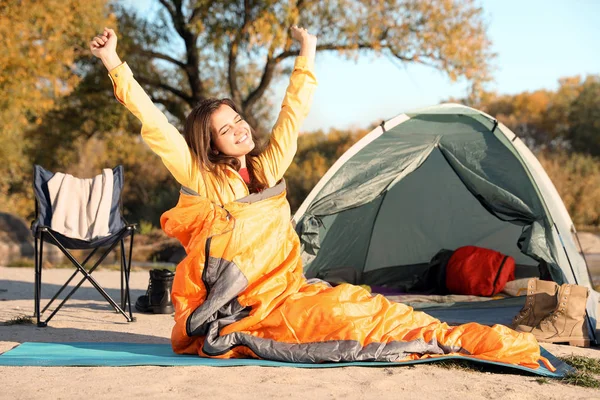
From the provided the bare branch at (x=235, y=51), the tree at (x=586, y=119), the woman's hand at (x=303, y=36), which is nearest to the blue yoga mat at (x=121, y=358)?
the woman's hand at (x=303, y=36)

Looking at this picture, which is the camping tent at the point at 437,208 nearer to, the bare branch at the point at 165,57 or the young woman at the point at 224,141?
the young woman at the point at 224,141

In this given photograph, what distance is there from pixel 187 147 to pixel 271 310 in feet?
2.48

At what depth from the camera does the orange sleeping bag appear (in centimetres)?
295

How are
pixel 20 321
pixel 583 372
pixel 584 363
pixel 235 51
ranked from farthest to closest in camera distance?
pixel 235 51, pixel 20 321, pixel 584 363, pixel 583 372

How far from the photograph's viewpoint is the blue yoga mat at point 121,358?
9.66ft

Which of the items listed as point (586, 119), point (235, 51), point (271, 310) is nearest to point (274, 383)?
point (271, 310)

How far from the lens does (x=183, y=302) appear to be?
3.01 meters

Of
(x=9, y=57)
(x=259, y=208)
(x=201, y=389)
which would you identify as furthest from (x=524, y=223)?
(x=9, y=57)

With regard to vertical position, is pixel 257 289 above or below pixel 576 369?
above

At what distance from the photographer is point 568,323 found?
3.87 m

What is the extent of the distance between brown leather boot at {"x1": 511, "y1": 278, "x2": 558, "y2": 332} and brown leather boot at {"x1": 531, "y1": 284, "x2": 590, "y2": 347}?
6 centimetres

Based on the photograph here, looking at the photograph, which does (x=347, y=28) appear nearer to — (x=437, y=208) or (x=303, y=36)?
(x=437, y=208)

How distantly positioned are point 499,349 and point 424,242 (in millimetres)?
3209

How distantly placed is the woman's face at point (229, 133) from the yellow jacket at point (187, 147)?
0.10m
